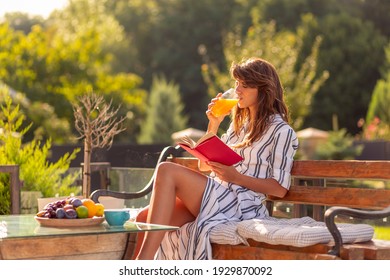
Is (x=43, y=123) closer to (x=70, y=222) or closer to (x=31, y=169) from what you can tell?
(x=31, y=169)

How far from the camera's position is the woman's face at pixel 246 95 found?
5531mm

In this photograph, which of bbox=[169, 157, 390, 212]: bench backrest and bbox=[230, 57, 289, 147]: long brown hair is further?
bbox=[230, 57, 289, 147]: long brown hair

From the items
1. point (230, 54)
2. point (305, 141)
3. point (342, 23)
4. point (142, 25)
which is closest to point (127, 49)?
point (142, 25)

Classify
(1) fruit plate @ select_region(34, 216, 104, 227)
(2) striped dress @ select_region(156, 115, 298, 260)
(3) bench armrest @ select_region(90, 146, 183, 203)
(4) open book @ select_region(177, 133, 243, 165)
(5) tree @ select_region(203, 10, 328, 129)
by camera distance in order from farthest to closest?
1. (5) tree @ select_region(203, 10, 328, 129)
2. (3) bench armrest @ select_region(90, 146, 183, 203)
3. (2) striped dress @ select_region(156, 115, 298, 260)
4. (4) open book @ select_region(177, 133, 243, 165)
5. (1) fruit plate @ select_region(34, 216, 104, 227)

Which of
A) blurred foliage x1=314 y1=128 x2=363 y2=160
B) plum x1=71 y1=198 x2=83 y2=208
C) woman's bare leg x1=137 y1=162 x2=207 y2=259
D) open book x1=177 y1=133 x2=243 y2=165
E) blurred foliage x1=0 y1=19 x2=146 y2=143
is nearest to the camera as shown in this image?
plum x1=71 y1=198 x2=83 y2=208

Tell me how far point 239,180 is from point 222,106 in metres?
0.53

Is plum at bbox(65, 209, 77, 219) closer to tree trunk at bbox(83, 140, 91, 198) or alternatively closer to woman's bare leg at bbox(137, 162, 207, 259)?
woman's bare leg at bbox(137, 162, 207, 259)

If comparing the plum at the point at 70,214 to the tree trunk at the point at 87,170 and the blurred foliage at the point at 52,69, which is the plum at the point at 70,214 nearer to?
the tree trunk at the point at 87,170

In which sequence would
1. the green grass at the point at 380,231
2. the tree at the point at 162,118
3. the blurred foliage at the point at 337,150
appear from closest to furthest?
1. the green grass at the point at 380,231
2. the blurred foliage at the point at 337,150
3. the tree at the point at 162,118

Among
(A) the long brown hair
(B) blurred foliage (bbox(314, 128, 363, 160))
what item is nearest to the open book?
(A) the long brown hair

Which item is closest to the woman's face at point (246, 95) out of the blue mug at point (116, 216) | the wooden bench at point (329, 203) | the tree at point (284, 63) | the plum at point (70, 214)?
the wooden bench at point (329, 203)

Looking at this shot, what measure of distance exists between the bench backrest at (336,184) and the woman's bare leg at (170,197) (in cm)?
60

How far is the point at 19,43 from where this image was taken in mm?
30469

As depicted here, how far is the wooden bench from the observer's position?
14.6 feet
